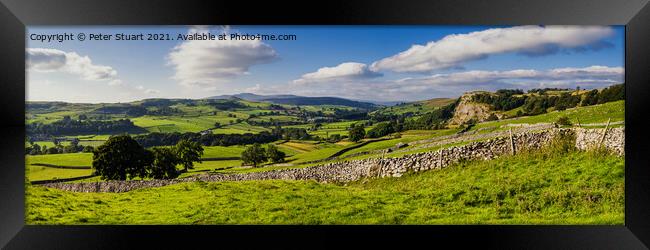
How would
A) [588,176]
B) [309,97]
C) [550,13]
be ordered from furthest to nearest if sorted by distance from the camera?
[309,97]
[588,176]
[550,13]

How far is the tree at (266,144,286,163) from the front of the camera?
8.60 m

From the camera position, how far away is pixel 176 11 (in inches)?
270

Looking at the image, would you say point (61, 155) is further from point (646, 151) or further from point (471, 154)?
point (646, 151)

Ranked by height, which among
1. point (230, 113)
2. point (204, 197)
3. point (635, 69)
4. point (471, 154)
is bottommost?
point (204, 197)

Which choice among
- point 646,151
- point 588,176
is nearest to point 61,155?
point 588,176

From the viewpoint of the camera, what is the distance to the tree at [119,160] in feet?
26.9

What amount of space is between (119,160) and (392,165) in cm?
605

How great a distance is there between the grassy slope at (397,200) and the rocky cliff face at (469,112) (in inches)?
40.5

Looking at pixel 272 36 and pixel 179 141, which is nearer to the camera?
pixel 272 36

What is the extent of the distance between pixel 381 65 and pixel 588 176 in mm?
4728

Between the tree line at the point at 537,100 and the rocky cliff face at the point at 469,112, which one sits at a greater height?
the tree line at the point at 537,100

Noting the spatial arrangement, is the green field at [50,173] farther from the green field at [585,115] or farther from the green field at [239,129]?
the green field at [585,115]

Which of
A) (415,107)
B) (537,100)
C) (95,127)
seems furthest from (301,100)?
(537,100)

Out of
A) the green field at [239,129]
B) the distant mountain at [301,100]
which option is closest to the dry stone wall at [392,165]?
the green field at [239,129]
